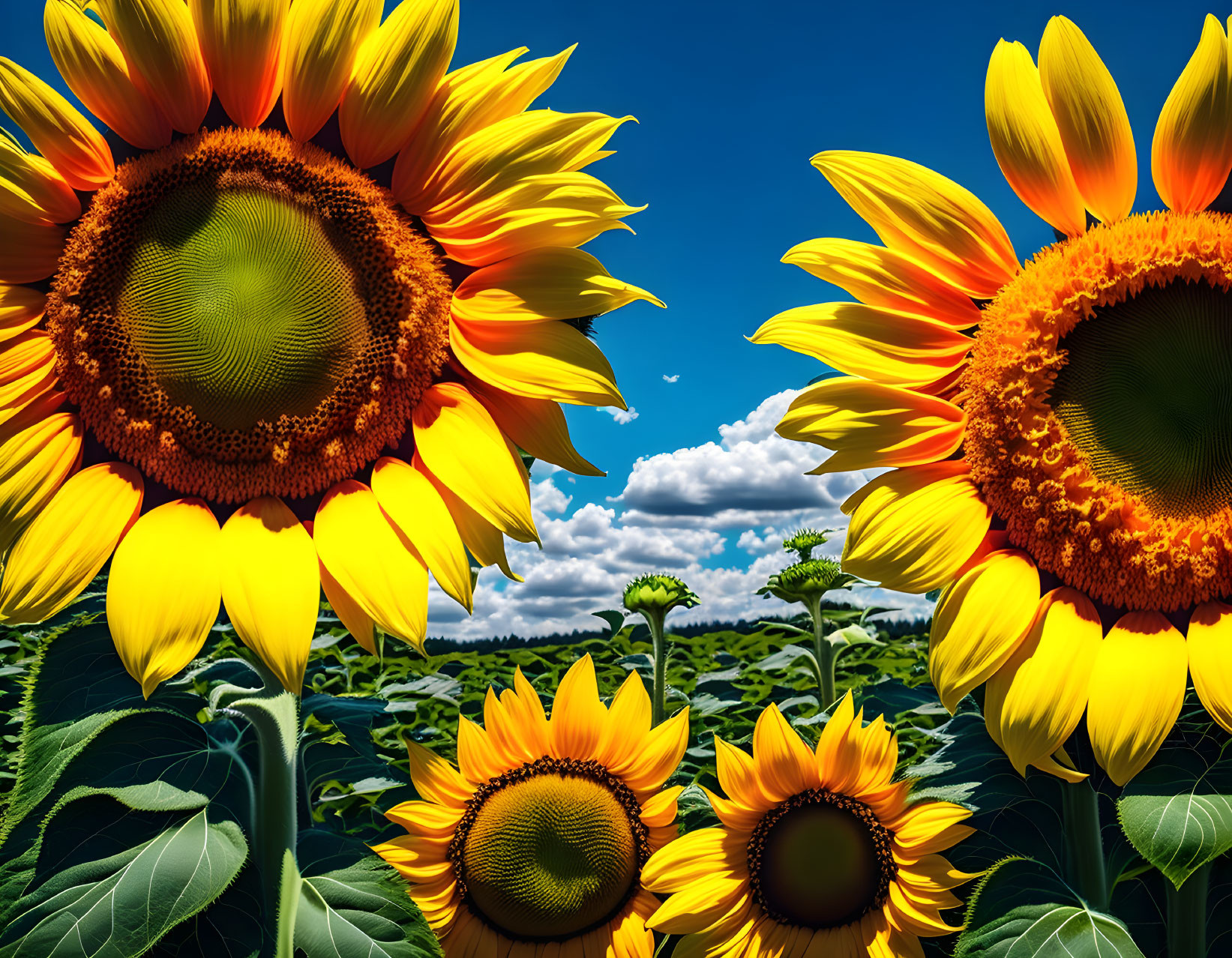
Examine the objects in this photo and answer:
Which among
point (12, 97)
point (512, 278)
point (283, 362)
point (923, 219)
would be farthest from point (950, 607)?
point (12, 97)

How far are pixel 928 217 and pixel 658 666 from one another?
1.59 metres

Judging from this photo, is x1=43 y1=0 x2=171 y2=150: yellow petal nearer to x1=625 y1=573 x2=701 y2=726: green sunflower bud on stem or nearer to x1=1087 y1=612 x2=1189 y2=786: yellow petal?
x1=1087 y1=612 x2=1189 y2=786: yellow petal

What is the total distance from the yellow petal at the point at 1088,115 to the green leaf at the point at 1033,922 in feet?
3.11

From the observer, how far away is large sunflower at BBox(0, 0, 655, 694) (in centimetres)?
111

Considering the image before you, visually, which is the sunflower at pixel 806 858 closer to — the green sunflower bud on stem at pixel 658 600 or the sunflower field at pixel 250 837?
the sunflower field at pixel 250 837

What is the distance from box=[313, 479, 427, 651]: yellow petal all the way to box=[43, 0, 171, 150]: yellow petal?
0.56m

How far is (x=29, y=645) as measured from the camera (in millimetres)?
3273

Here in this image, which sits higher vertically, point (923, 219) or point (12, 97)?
point (923, 219)

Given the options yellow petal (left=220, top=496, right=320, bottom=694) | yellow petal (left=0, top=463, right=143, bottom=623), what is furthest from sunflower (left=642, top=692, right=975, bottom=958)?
yellow petal (left=0, top=463, right=143, bottom=623)

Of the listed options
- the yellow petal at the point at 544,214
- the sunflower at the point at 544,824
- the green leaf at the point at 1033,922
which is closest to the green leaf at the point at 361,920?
the sunflower at the point at 544,824

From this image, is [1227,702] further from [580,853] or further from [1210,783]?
[580,853]

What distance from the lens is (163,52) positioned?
1127 millimetres

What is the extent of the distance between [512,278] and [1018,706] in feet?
2.76

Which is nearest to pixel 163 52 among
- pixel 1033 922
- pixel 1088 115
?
pixel 1088 115
